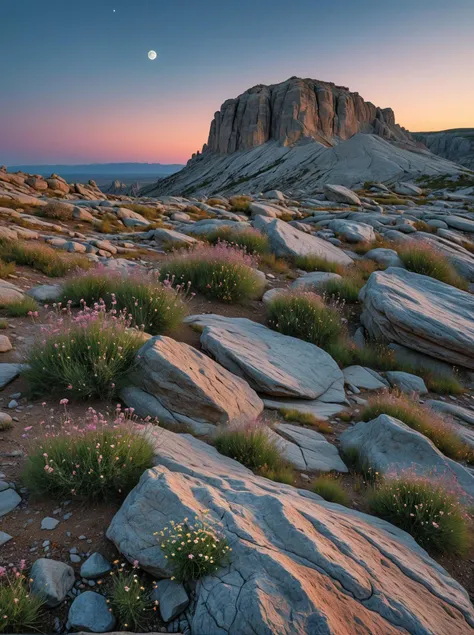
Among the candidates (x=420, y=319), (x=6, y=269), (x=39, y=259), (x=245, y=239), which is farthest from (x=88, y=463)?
(x=245, y=239)

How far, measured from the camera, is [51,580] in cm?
296

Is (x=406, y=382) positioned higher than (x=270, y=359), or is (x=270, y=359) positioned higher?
(x=270, y=359)

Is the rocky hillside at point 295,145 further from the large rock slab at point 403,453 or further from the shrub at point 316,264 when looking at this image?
the large rock slab at point 403,453

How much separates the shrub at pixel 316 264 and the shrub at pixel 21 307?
835cm

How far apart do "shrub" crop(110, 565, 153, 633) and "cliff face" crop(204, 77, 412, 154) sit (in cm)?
13501

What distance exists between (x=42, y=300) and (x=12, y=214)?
9.24 m

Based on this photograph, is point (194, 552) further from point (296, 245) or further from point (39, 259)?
point (296, 245)

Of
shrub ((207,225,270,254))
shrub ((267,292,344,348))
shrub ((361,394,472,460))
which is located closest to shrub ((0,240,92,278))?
shrub ((207,225,270,254))

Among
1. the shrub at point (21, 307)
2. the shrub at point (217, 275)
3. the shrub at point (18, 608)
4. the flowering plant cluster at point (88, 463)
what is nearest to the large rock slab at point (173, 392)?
the flowering plant cluster at point (88, 463)

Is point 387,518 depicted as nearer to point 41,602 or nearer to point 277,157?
point 41,602

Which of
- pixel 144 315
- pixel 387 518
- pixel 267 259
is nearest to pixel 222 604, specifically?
pixel 387 518

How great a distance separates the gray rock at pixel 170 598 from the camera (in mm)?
2924

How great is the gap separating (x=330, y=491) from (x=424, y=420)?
2.65m

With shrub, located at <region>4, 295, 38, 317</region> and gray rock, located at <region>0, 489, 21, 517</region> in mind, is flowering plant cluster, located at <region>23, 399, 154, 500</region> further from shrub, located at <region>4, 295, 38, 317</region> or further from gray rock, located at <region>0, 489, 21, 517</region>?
shrub, located at <region>4, 295, 38, 317</region>
